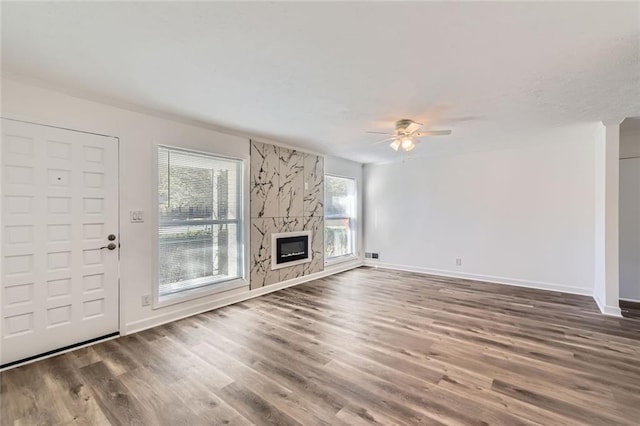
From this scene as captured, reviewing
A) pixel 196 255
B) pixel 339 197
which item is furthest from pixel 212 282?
pixel 339 197

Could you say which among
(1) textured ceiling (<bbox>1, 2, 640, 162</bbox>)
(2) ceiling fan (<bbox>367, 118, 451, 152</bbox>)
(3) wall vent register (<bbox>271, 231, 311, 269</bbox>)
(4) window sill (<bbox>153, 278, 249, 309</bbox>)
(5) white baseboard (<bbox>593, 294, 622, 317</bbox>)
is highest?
(1) textured ceiling (<bbox>1, 2, 640, 162</bbox>)

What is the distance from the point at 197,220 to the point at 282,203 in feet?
4.96

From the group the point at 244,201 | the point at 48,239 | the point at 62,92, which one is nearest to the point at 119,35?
the point at 62,92

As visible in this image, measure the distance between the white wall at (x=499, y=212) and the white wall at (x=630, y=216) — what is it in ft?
1.25

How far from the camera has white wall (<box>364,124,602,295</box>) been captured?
177 inches

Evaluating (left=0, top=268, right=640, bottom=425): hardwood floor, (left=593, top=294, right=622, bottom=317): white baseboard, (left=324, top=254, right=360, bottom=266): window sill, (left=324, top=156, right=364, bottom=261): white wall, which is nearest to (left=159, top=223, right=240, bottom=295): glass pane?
(left=0, top=268, right=640, bottom=425): hardwood floor

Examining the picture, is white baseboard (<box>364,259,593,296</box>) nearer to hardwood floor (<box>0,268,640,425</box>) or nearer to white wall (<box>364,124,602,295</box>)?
white wall (<box>364,124,602,295</box>)

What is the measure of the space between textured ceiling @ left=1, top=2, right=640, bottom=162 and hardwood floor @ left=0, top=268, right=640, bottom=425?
94.0 inches

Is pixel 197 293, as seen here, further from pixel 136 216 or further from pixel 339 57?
pixel 339 57

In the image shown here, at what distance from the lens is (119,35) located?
1.83m

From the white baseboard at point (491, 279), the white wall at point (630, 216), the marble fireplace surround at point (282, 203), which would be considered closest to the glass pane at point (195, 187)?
the marble fireplace surround at point (282, 203)

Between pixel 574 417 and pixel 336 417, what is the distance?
1484mm

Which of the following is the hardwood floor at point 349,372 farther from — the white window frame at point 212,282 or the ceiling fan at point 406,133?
the ceiling fan at point 406,133

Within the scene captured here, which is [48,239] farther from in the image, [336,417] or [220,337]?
[336,417]
